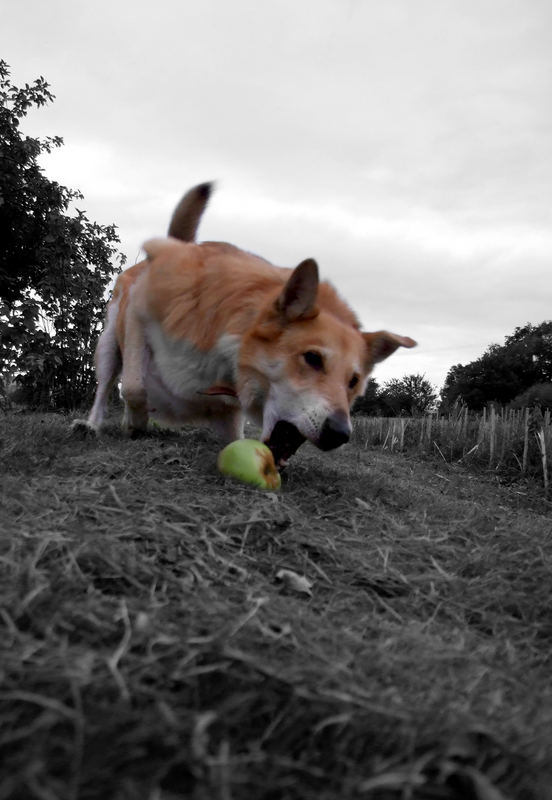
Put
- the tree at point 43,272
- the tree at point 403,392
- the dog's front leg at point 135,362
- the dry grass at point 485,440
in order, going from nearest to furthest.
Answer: the dog's front leg at point 135,362 → the dry grass at point 485,440 → the tree at point 43,272 → the tree at point 403,392

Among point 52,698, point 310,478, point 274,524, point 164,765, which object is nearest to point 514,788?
point 164,765

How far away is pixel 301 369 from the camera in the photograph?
3.55 meters

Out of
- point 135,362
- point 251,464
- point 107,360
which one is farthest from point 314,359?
point 107,360

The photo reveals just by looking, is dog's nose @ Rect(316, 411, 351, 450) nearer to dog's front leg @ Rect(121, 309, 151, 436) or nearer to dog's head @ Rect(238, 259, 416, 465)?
dog's head @ Rect(238, 259, 416, 465)

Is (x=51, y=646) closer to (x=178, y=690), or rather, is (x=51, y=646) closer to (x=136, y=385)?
(x=178, y=690)

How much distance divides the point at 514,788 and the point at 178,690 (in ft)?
2.16

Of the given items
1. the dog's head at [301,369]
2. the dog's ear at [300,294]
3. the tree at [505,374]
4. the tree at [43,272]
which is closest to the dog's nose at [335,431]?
the dog's head at [301,369]

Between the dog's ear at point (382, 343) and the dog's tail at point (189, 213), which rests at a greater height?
the dog's tail at point (189, 213)

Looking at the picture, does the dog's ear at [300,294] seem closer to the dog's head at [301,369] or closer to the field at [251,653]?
the dog's head at [301,369]

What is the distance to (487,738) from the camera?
3.95ft

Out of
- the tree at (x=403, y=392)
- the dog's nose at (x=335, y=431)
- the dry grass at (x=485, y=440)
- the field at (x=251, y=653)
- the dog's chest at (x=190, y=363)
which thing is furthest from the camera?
the tree at (x=403, y=392)

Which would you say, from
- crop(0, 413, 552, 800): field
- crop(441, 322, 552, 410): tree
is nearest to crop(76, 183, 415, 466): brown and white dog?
crop(0, 413, 552, 800): field

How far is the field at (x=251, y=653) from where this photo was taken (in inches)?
40.6

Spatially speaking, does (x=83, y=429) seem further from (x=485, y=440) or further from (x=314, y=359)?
(x=485, y=440)
